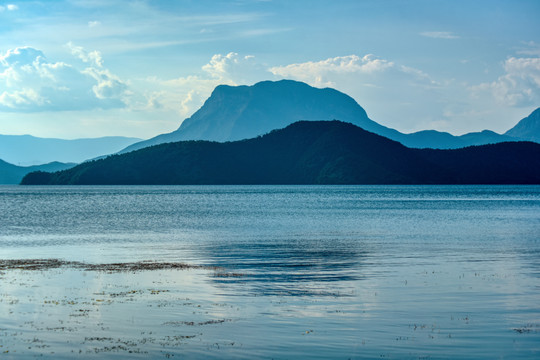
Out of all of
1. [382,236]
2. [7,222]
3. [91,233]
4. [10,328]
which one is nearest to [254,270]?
[10,328]

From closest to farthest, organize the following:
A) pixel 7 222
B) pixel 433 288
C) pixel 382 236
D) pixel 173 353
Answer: pixel 173 353, pixel 433 288, pixel 382 236, pixel 7 222

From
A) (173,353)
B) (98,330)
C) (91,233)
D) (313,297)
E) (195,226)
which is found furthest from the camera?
(195,226)

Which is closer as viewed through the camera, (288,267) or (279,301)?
(279,301)

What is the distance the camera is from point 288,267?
1775 inches

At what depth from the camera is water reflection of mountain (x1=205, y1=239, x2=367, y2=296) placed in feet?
115

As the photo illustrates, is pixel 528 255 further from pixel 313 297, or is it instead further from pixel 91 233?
pixel 91 233

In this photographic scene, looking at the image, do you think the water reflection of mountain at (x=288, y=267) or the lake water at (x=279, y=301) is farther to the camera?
the water reflection of mountain at (x=288, y=267)

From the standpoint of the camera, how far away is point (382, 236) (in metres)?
73.2

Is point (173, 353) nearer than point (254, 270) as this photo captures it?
Yes

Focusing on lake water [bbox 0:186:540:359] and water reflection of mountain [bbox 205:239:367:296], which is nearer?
lake water [bbox 0:186:540:359]

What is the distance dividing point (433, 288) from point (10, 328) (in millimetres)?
22111

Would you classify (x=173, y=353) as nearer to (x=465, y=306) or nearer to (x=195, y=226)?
(x=465, y=306)

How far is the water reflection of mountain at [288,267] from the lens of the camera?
3509cm

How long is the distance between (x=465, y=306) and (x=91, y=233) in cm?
5973
